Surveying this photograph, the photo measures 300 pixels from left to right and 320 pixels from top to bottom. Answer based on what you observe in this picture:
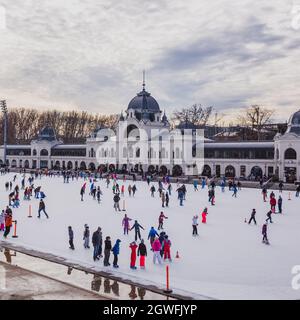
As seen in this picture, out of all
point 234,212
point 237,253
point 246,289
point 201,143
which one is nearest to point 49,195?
point 234,212

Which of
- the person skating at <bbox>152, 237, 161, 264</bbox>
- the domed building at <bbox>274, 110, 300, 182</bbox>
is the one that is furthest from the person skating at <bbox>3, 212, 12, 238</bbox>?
the domed building at <bbox>274, 110, 300, 182</bbox>

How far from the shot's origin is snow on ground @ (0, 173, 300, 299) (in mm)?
13008

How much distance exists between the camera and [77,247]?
1741 centimetres

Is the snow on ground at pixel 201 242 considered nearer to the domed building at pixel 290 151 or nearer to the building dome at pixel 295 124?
the domed building at pixel 290 151

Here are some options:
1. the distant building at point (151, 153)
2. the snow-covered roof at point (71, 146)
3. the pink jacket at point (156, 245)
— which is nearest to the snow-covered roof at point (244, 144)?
the distant building at point (151, 153)

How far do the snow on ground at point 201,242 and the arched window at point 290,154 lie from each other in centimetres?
2025

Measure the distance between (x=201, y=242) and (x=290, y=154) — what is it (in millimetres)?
36504

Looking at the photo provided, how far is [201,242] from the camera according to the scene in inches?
719

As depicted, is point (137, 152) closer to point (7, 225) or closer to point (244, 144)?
point (244, 144)

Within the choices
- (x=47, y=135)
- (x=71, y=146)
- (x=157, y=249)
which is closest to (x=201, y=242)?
(x=157, y=249)

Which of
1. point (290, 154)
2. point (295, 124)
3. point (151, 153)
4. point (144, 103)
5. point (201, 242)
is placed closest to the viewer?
point (201, 242)

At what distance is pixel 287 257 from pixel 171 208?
12789mm

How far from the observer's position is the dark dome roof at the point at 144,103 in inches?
3046
